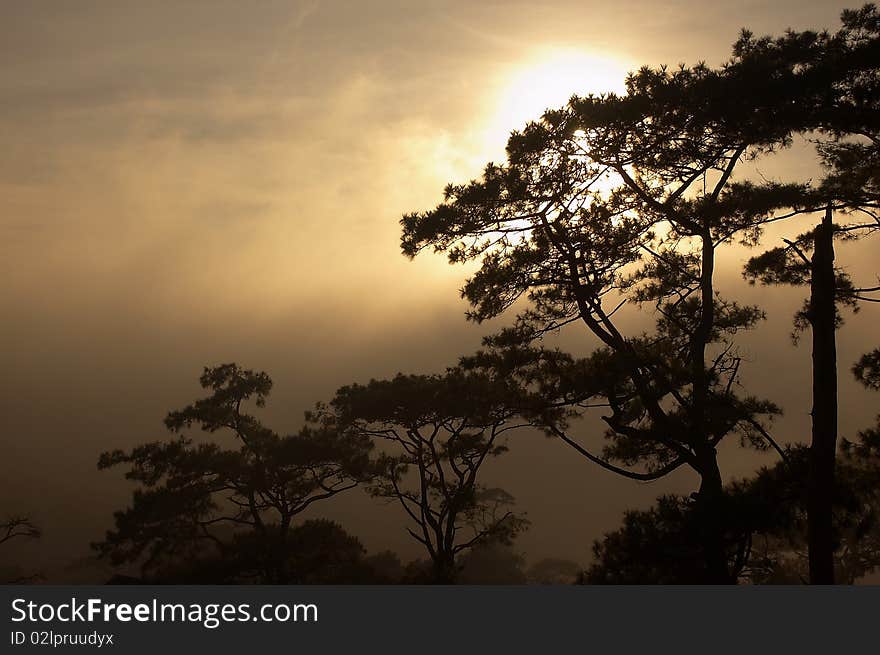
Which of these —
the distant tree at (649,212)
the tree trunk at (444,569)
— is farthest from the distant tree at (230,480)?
the distant tree at (649,212)

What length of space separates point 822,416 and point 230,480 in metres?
18.8

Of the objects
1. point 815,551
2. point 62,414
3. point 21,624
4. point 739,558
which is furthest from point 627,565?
point 62,414

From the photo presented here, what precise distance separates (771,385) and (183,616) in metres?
41.8

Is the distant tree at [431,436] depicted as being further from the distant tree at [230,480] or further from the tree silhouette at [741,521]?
the tree silhouette at [741,521]

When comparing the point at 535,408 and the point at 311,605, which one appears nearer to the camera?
the point at 311,605

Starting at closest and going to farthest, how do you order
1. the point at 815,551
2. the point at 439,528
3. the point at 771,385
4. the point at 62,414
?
the point at 815,551, the point at 439,528, the point at 771,385, the point at 62,414

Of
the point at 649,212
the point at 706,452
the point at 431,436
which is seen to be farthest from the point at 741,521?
the point at 431,436

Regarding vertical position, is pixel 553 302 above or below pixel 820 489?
above

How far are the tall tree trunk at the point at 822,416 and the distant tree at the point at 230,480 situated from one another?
594 inches

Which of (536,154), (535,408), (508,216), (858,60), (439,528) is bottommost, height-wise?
(439,528)

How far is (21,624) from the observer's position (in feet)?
29.5

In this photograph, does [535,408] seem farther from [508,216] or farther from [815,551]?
[815,551]

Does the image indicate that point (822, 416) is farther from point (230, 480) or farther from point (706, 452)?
point (230, 480)

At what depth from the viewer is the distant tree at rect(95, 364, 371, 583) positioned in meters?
23.6
